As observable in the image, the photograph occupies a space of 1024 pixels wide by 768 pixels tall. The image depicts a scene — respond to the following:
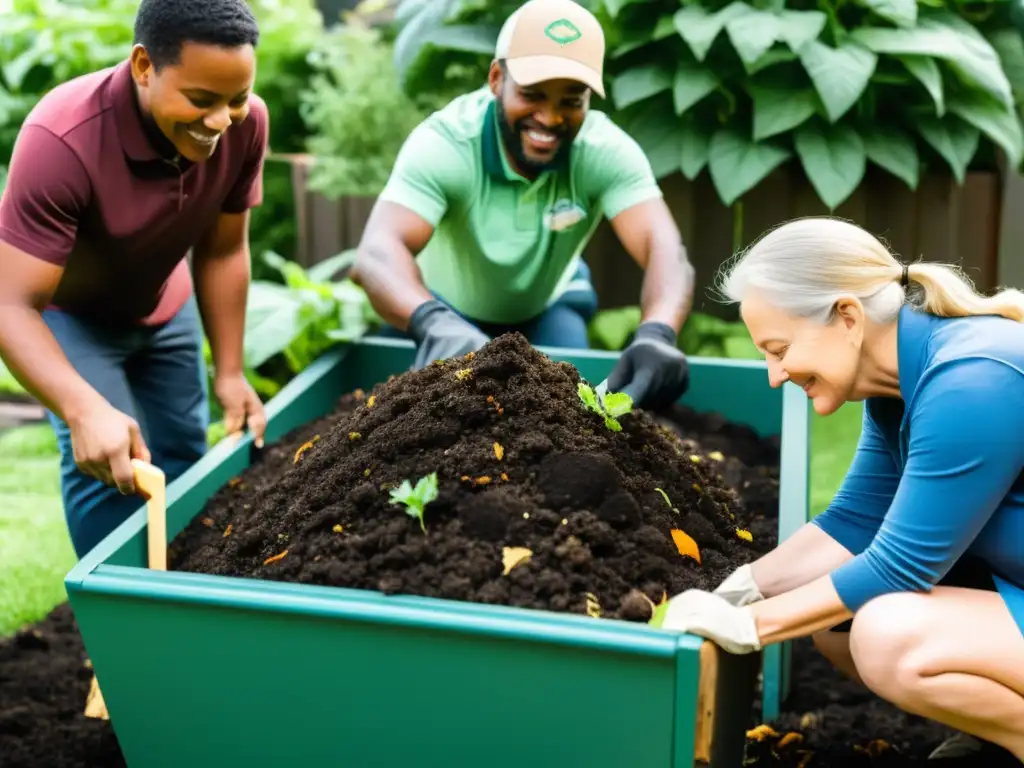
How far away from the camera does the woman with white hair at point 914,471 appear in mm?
1682

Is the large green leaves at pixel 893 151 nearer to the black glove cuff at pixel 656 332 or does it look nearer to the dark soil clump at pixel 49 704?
the black glove cuff at pixel 656 332

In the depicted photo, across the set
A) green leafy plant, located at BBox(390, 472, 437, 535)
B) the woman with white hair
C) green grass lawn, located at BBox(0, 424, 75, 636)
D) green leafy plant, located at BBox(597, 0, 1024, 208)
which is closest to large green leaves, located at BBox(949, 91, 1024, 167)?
green leafy plant, located at BBox(597, 0, 1024, 208)

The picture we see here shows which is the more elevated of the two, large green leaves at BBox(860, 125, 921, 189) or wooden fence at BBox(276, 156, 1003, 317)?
large green leaves at BBox(860, 125, 921, 189)

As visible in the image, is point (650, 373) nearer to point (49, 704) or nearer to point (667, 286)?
point (667, 286)

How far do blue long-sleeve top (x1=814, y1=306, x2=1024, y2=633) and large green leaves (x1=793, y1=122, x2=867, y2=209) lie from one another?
2496 mm

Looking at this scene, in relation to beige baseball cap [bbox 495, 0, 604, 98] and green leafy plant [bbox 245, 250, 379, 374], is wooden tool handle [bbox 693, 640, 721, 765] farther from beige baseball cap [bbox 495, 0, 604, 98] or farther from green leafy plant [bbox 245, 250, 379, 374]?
green leafy plant [bbox 245, 250, 379, 374]

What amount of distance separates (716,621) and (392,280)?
62.2 inches

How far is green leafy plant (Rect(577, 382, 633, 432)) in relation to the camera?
2215 mm

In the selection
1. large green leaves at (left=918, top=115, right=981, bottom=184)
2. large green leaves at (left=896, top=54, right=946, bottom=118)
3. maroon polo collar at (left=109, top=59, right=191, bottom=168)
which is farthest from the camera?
A: large green leaves at (left=918, top=115, right=981, bottom=184)

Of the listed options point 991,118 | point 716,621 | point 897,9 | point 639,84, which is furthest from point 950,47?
point 716,621

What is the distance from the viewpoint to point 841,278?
5.88 feet

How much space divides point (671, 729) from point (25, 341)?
1.39 m

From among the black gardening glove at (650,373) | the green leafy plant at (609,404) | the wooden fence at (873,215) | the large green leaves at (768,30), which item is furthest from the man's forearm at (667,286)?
the wooden fence at (873,215)

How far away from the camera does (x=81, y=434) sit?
221 cm
